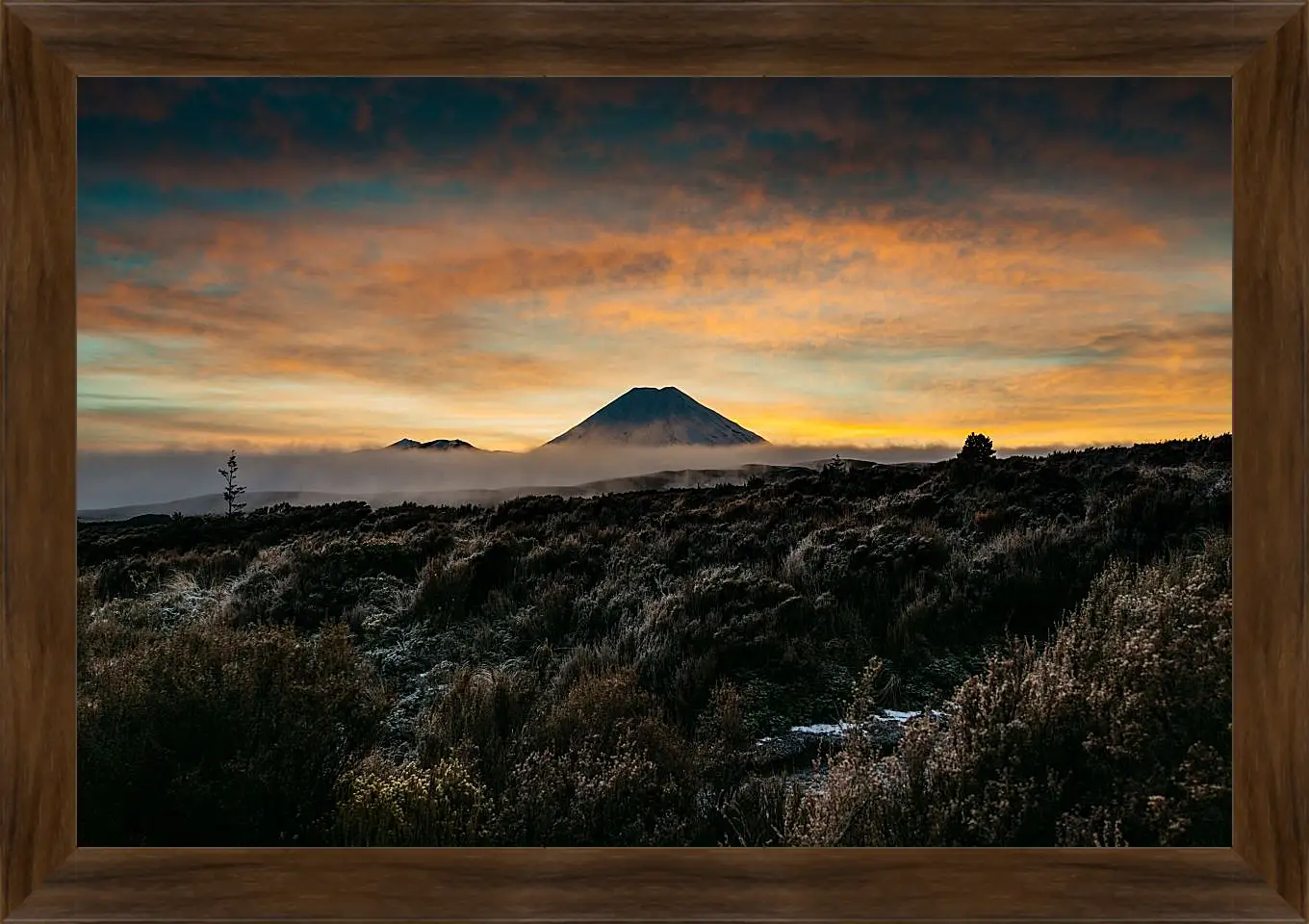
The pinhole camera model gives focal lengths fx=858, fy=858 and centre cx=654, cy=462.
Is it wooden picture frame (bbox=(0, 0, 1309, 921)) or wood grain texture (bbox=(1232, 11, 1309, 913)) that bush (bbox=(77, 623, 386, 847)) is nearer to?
wooden picture frame (bbox=(0, 0, 1309, 921))

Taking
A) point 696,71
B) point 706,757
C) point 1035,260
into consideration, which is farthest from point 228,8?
point 1035,260

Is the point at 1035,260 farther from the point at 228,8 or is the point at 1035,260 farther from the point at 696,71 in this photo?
the point at 228,8

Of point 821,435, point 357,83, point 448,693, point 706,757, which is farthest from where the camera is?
point 821,435

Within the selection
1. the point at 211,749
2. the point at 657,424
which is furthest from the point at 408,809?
the point at 657,424

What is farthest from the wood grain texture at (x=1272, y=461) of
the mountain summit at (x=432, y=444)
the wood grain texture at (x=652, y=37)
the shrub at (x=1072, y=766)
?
the mountain summit at (x=432, y=444)

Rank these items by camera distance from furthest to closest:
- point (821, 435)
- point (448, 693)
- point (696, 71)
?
point (821, 435) < point (448, 693) < point (696, 71)

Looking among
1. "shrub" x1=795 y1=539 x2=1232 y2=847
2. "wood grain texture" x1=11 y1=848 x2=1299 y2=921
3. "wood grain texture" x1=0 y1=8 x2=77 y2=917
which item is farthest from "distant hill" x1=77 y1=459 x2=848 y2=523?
"wood grain texture" x1=11 y1=848 x2=1299 y2=921

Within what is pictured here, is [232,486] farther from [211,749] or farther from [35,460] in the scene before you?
[35,460]
